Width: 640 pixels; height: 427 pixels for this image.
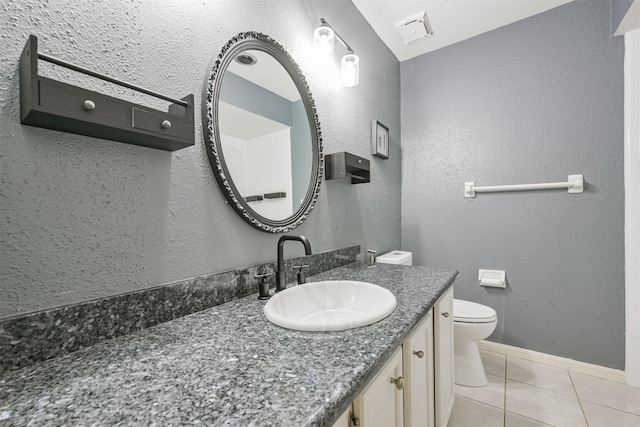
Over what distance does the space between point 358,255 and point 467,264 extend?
1037 mm

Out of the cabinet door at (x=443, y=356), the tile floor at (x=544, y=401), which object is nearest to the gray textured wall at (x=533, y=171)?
the tile floor at (x=544, y=401)

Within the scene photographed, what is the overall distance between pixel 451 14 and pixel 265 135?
1.77 m

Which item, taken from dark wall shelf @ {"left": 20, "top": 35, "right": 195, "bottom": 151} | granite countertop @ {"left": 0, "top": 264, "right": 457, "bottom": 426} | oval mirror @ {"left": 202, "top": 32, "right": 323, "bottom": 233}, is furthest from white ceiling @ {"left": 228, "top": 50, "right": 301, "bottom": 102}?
granite countertop @ {"left": 0, "top": 264, "right": 457, "bottom": 426}

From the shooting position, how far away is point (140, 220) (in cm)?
75

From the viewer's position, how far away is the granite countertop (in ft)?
1.31

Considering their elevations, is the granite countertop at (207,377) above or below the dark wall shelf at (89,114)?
below

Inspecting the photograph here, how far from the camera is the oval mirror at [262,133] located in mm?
951

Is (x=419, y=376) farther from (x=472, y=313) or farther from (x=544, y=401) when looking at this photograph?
(x=544, y=401)

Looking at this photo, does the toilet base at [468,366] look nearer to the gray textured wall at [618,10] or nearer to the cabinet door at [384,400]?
the cabinet door at [384,400]

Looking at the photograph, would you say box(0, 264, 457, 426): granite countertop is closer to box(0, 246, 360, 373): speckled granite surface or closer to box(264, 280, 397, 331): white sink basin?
box(0, 246, 360, 373): speckled granite surface

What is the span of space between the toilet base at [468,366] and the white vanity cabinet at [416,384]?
1.38 ft

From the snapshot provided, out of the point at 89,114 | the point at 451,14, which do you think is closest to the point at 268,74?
the point at 89,114

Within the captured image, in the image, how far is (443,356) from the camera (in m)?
1.17

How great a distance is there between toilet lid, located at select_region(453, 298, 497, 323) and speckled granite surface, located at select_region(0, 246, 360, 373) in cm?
126
